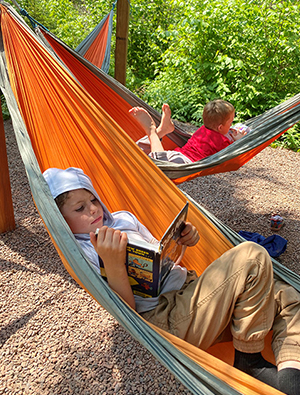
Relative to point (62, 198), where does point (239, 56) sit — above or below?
above

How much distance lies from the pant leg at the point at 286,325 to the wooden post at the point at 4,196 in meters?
1.71

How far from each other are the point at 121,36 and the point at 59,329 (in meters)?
2.38

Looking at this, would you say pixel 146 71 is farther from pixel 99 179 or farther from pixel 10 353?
pixel 10 353

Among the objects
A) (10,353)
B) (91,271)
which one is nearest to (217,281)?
(91,271)

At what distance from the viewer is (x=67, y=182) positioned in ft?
4.96

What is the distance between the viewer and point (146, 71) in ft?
20.2

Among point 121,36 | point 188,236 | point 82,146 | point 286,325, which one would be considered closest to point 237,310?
point 286,325

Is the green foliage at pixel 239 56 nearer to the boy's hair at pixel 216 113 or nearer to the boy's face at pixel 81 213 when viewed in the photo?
the boy's hair at pixel 216 113

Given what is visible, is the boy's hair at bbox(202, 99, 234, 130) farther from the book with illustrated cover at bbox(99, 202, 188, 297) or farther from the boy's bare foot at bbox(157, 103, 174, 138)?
the book with illustrated cover at bbox(99, 202, 188, 297)

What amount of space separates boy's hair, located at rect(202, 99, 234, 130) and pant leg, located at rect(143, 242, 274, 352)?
1.33 metres

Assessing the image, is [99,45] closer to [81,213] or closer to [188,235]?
[81,213]

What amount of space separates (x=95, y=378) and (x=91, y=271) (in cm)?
66

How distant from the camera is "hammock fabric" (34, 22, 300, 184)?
2016 mm

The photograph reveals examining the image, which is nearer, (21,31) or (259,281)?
(259,281)
